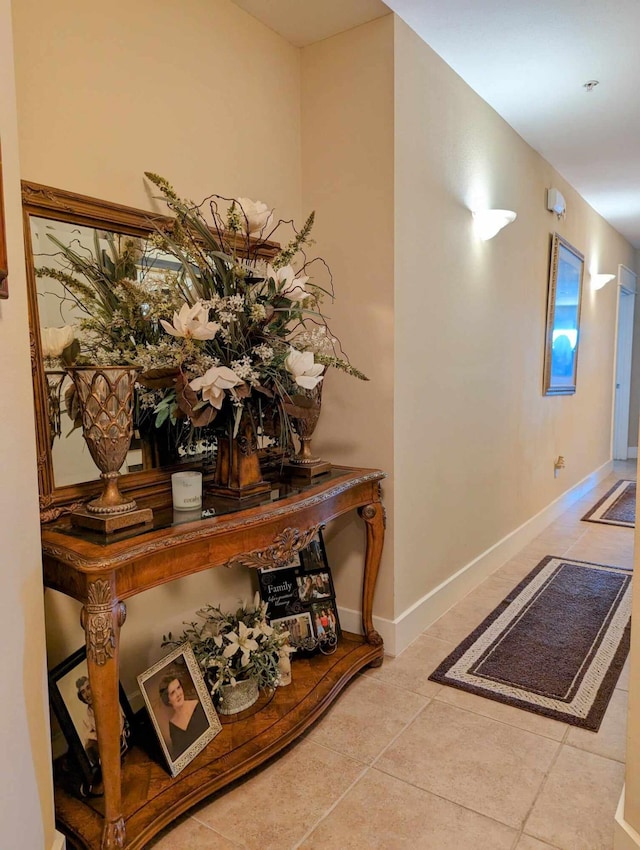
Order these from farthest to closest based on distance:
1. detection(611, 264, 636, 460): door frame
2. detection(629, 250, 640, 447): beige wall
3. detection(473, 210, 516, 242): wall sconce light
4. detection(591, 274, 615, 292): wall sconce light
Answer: detection(629, 250, 640, 447): beige wall, detection(611, 264, 636, 460): door frame, detection(591, 274, 615, 292): wall sconce light, detection(473, 210, 516, 242): wall sconce light

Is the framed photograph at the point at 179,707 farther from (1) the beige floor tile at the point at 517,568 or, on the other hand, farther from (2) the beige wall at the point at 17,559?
(1) the beige floor tile at the point at 517,568

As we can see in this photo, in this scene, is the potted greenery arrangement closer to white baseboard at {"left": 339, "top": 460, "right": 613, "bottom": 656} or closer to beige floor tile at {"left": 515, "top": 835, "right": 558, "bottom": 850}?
white baseboard at {"left": 339, "top": 460, "right": 613, "bottom": 656}

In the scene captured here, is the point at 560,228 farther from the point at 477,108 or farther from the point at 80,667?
the point at 80,667

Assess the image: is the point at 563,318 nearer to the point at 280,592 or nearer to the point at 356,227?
the point at 356,227

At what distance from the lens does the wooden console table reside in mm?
1356

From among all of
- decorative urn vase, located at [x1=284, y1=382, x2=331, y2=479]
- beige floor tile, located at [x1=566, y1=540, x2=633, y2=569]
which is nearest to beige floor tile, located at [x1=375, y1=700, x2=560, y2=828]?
decorative urn vase, located at [x1=284, y1=382, x2=331, y2=479]

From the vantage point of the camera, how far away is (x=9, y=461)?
1229 mm

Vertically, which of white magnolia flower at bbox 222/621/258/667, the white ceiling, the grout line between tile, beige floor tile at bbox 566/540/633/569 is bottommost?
the grout line between tile

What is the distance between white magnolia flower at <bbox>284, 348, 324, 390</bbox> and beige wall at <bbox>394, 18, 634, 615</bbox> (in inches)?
26.2

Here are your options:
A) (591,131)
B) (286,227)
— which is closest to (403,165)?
(286,227)

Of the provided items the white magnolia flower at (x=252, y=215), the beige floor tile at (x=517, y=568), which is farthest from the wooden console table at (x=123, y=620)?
the beige floor tile at (x=517, y=568)

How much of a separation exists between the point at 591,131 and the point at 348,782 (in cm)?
370

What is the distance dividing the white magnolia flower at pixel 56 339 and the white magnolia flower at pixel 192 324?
0.27 meters

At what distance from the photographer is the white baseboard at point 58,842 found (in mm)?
1354
